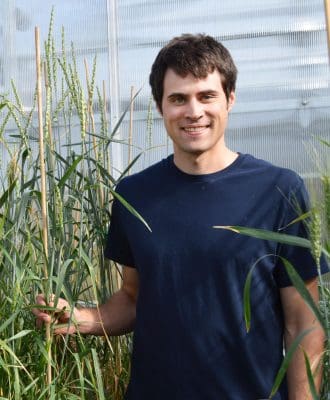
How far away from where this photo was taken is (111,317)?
1.66 meters

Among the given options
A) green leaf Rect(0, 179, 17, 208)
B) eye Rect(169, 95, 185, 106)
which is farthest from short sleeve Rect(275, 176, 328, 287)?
green leaf Rect(0, 179, 17, 208)

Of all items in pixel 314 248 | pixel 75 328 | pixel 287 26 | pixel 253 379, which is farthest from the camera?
pixel 287 26

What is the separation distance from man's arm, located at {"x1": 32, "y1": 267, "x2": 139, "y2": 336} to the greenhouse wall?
123 centimetres

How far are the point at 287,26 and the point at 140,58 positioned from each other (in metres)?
0.52

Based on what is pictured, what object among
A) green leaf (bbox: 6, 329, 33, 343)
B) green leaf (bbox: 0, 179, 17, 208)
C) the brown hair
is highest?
the brown hair

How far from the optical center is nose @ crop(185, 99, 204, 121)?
1.47 meters

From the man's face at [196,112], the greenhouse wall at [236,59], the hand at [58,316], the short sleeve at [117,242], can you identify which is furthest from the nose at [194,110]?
the greenhouse wall at [236,59]

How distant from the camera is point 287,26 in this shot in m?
2.98

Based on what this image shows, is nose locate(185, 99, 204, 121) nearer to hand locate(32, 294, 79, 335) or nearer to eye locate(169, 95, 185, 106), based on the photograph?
eye locate(169, 95, 185, 106)

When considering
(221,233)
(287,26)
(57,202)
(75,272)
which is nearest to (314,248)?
(221,233)

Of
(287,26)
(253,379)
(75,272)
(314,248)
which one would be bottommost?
(253,379)

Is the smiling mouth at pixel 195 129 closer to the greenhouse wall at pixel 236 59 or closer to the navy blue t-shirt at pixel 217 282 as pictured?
Result: the navy blue t-shirt at pixel 217 282

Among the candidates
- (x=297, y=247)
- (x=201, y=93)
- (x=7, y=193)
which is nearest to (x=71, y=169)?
(x=7, y=193)

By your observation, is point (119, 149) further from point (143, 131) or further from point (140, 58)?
point (140, 58)
